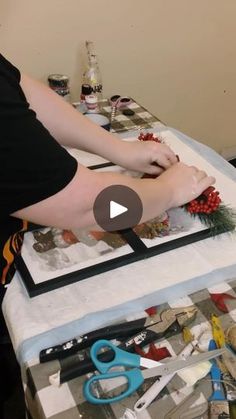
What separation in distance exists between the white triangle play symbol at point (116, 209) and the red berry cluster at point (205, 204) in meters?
0.15

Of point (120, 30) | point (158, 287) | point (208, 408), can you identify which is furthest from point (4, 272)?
point (120, 30)

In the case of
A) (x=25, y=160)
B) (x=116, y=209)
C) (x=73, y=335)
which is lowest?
(x=73, y=335)

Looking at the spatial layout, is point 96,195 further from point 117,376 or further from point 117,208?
point 117,376

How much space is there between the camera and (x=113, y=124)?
113 centimetres

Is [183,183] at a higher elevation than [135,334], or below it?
higher

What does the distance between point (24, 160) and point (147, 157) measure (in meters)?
0.39

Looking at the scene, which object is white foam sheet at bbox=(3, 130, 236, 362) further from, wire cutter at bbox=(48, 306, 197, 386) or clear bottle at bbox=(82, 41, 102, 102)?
clear bottle at bbox=(82, 41, 102, 102)

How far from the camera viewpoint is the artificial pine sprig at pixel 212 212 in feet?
2.47

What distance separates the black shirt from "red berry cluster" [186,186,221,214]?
29 cm

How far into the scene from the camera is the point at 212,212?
2.52ft

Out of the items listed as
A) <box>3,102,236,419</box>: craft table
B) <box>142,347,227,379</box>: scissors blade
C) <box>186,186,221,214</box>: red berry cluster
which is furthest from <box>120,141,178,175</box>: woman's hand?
<box>142,347,227,379</box>: scissors blade

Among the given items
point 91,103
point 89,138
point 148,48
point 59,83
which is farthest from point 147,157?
point 148,48

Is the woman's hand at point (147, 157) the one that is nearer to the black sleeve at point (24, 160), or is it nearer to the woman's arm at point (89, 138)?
the woman's arm at point (89, 138)

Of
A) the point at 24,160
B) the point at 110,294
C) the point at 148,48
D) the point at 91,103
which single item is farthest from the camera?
the point at 148,48
